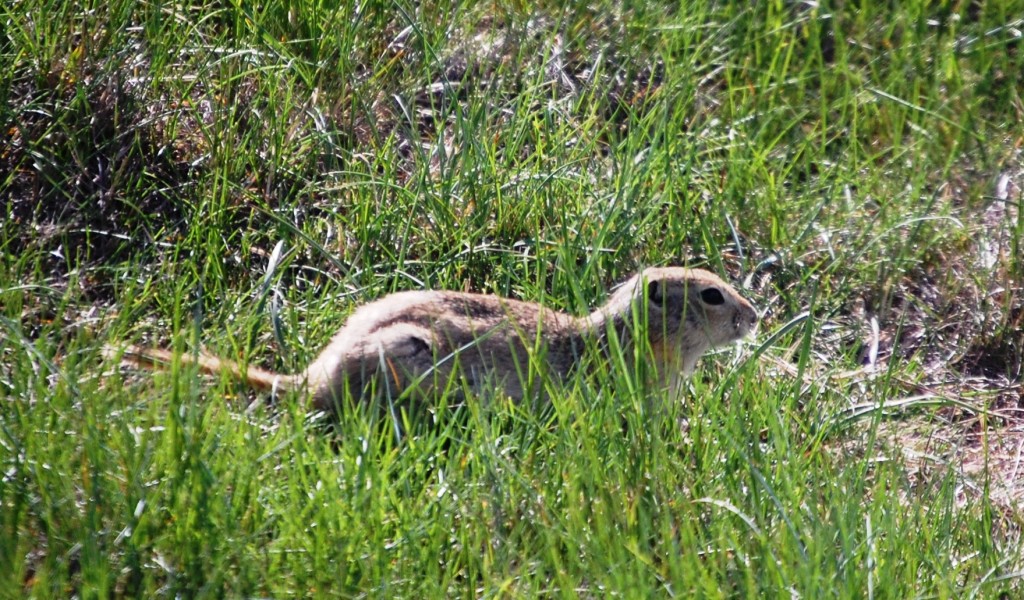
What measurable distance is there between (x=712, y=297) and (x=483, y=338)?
Result: 1.11 metres

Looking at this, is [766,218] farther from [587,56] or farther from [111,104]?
[111,104]

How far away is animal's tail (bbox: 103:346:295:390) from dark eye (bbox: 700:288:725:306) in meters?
1.58

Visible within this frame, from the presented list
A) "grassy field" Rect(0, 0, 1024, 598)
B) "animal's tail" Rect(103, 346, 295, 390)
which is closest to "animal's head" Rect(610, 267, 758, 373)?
"grassy field" Rect(0, 0, 1024, 598)

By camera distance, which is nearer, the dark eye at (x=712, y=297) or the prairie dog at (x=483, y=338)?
the prairie dog at (x=483, y=338)

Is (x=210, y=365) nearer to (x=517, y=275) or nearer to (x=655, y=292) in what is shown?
(x=517, y=275)

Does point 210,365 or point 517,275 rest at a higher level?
point 210,365

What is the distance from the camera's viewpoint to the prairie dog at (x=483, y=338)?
4.05 meters

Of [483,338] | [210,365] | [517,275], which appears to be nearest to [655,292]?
[517,275]

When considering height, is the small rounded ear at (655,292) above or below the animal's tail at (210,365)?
below

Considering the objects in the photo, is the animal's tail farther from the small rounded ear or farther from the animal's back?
Result: the small rounded ear

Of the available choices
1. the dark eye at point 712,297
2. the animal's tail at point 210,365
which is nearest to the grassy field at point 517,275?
the animal's tail at point 210,365

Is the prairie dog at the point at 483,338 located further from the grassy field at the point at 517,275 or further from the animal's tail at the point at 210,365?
the grassy field at the point at 517,275

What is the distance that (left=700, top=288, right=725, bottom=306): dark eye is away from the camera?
4738 mm

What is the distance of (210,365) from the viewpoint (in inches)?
160
